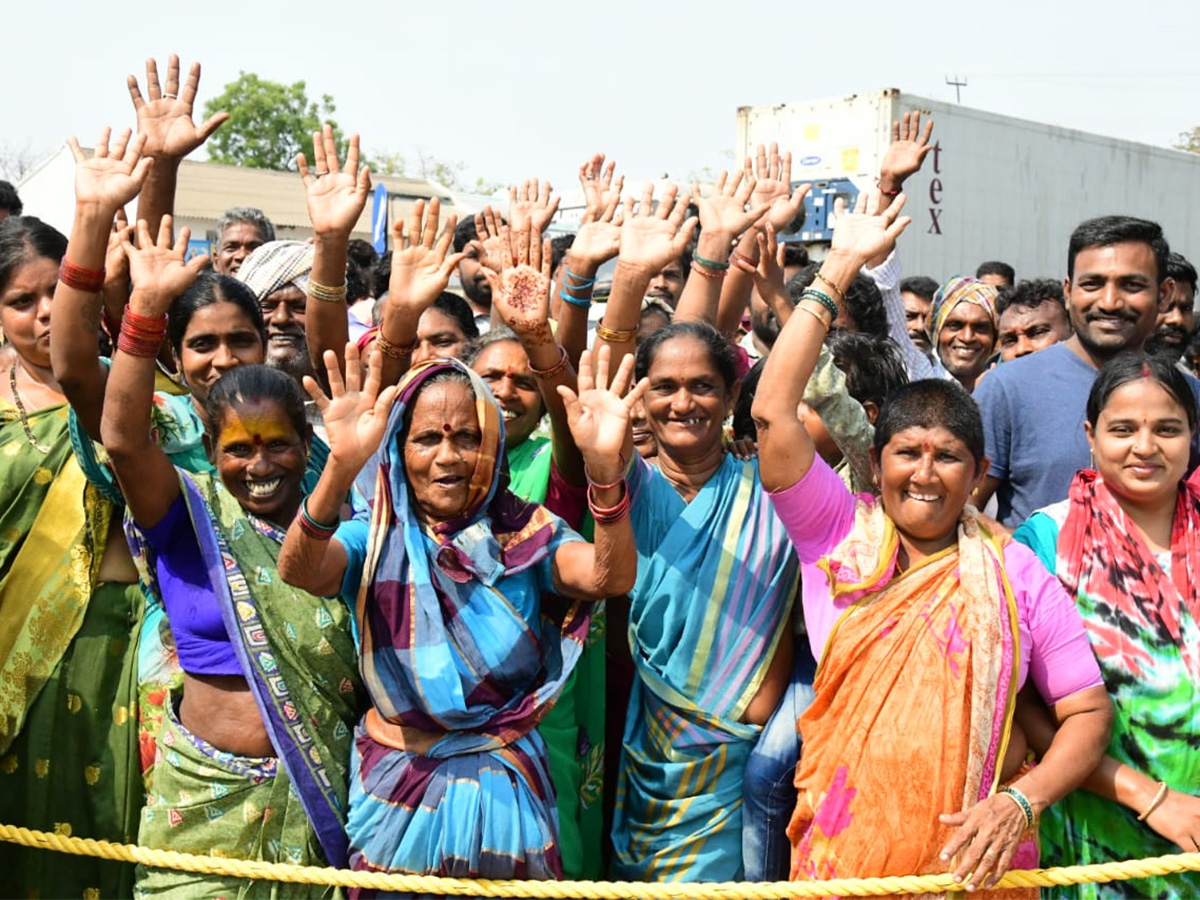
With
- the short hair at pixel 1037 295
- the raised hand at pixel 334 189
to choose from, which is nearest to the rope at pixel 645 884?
the raised hand at pixel 334 189

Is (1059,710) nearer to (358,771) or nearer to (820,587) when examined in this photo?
(820,587)

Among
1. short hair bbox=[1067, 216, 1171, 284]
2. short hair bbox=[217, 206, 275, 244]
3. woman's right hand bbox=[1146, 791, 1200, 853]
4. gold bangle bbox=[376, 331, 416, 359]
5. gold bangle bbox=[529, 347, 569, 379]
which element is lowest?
woman's right hand bbox=[1146, 791, 1200, 853]

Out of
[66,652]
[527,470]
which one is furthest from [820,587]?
[66,652]

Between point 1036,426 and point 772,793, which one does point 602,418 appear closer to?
point 772,793

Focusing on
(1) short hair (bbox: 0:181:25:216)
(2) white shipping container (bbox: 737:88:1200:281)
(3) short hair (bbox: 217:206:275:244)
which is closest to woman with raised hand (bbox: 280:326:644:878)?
(3) short hair (bbox: 217:206:275:244)

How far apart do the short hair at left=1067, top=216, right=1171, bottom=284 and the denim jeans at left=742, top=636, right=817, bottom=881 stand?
6.59ft

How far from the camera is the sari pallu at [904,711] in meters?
3.05

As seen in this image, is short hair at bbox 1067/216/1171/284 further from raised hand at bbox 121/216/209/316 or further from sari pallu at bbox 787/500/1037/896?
raised hand at bbox 121/216/209/316

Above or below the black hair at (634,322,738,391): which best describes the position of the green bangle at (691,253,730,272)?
above

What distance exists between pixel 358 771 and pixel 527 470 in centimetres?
108

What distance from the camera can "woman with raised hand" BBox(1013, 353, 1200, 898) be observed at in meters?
3.22

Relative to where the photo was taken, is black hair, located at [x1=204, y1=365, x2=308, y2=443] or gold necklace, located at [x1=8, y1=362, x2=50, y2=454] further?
gold necklace, located at [x1=8, y1=362, x2=50, y2=454]

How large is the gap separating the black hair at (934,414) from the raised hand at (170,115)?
2320mm

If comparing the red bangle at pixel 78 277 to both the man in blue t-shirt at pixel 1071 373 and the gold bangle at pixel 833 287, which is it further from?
the man in blue t-shirt at pixel 1071 373
